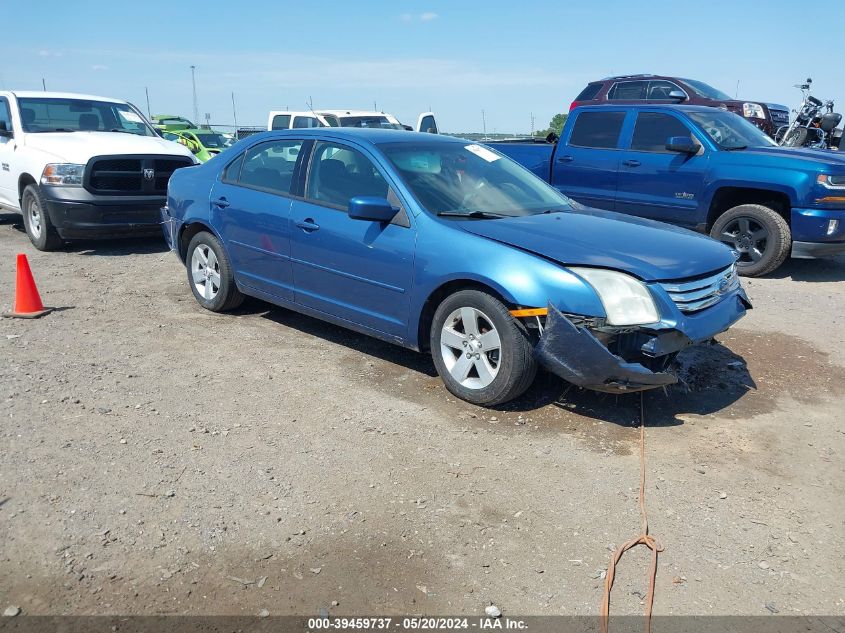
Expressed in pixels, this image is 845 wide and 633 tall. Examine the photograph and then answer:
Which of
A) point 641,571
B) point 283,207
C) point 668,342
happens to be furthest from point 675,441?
point 283,207

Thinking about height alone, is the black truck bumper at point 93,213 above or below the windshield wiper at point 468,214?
below

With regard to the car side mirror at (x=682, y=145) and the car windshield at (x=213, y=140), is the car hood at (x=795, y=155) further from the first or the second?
the car windshield at (x=213, y=140)

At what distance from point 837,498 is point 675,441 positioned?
33.1 inches

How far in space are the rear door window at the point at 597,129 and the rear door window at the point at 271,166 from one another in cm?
506

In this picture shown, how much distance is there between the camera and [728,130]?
29.3 feet

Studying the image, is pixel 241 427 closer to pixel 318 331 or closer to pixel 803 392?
pixel 318 331

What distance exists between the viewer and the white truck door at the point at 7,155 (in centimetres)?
957

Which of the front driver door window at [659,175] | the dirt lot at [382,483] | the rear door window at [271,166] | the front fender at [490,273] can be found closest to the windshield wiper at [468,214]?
the front fender at [490,273]

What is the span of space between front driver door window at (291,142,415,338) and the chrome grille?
1615mm

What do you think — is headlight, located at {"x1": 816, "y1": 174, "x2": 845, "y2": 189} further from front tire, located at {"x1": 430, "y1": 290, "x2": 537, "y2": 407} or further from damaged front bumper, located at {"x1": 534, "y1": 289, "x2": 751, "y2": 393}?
front tire, located at {"x1": 430, "y1": 290, "x2": 537, "y2": 407}

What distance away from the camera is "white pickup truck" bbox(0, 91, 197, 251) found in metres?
8.85

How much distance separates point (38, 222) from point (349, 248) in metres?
6.09

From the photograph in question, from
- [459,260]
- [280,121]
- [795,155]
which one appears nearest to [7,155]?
[459,260]

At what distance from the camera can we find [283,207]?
18.2 feet
